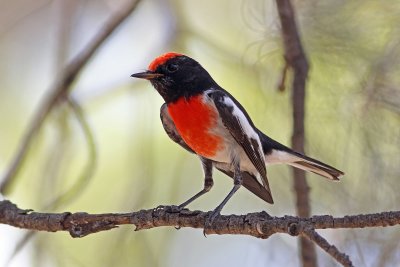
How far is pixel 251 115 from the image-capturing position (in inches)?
129

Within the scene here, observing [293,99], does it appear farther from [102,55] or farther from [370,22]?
[102,55]

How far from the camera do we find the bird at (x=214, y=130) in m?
2.99

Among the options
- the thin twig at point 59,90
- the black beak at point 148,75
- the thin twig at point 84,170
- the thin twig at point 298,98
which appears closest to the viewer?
the thin twig at point 298,98

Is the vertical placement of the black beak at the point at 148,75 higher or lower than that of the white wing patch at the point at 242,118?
higher

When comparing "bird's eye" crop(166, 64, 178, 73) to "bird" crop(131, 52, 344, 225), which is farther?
"bird's eye" crop(166, 64, 178, 73)

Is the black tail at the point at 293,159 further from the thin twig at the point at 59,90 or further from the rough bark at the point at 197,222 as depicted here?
the thin twig at the point at 59,90

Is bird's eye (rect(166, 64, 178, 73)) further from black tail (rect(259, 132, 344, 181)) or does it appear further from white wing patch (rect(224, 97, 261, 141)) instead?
black tail (rect(259, 132, 344, 181))

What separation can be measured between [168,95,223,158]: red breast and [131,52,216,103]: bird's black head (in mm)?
69

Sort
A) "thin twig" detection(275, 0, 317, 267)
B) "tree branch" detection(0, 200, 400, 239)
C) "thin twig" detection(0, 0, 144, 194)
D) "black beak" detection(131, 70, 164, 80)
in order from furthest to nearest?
"black beak" detection(131, 70, 164, 80), "thin twig" detection(0, 0, 144, 194), "thin twig" detection(275, 0, 317, 267), "tree branch" detection(0, 200, 400, 239)

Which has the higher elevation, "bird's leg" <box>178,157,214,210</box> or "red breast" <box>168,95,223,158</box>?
"red breast" <box>168,95,223,158</box>

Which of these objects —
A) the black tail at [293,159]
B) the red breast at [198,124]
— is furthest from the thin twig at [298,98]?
the red breast at [198,124]

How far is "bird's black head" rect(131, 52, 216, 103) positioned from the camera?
3164 mm

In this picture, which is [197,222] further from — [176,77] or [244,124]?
[176,77]

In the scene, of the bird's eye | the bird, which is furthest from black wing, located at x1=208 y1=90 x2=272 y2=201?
the bird's eye
